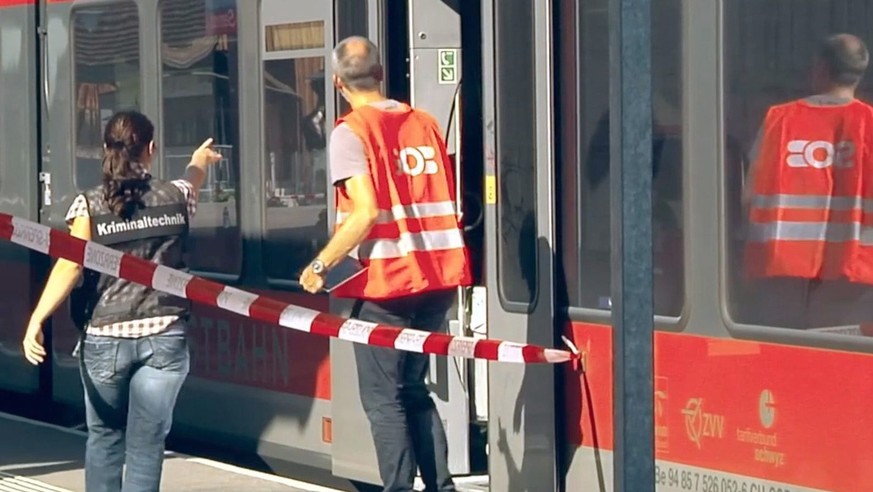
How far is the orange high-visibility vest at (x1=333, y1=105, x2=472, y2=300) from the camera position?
5.65 meters

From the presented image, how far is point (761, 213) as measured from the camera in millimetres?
4996

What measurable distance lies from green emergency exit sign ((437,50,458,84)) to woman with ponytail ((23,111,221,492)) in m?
1.51

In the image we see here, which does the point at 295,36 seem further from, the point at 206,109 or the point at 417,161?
the point at 417,161

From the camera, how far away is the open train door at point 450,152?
6.68 m

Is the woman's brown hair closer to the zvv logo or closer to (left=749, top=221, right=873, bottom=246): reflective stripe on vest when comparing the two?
the zvv logo

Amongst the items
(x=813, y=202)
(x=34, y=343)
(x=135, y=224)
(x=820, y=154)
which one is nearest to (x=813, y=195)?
(x=813, y=202)

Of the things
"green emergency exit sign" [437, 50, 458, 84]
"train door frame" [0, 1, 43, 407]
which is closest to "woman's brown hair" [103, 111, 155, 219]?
"green emergency exit sign" [437, 50, 458, 84]

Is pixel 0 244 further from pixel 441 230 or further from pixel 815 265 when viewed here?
pixel 815 265

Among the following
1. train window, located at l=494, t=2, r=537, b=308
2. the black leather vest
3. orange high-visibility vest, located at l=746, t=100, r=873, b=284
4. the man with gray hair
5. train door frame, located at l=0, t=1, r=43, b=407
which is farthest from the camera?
train door frame, located at l=0, t=1, r=43, b=407

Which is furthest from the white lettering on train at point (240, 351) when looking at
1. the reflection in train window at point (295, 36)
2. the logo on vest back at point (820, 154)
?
the logo on vest back at point (820, 154)

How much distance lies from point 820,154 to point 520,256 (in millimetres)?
1479

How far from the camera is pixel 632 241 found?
2854 mm

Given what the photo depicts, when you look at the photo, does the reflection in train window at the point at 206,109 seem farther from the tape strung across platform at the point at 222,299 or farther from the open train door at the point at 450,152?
the tape strung across platform at the point at 222,299

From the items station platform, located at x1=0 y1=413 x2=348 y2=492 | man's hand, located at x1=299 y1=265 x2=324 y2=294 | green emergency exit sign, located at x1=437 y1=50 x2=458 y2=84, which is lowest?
station platform, located at x1=0 y1=413 x2=348 y2=492
